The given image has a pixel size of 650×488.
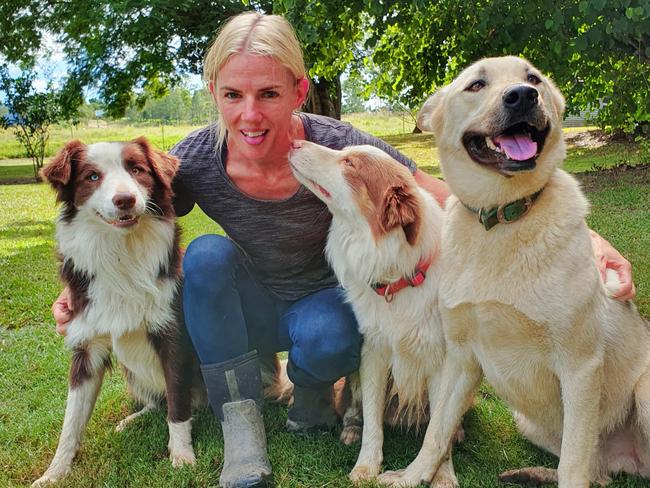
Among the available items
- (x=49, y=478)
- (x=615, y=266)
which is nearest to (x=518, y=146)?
(x=615, y=266)

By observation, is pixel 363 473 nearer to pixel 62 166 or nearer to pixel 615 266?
pixel 615 266

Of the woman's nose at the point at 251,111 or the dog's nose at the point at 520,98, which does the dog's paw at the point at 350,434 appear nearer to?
the woman's nose at the point at 251,111

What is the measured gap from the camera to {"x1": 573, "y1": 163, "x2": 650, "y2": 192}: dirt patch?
9.14m

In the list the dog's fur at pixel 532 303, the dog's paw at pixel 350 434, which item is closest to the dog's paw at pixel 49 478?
the dog's paw at pixel 350 434

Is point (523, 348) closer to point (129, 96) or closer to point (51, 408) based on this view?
point (51, 408)

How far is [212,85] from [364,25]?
4941 mm

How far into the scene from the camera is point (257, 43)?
242 centimetres

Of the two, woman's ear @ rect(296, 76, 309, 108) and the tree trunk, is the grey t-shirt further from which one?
the tree trunk

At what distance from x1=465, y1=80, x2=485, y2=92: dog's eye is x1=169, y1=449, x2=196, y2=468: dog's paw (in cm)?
173

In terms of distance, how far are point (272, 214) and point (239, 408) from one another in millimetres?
793

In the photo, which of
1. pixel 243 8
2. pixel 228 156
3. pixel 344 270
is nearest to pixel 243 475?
pixel 344 270

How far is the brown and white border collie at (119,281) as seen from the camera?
2430 millimetres

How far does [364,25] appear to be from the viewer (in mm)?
7152

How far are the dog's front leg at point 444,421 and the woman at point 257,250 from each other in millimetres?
393
